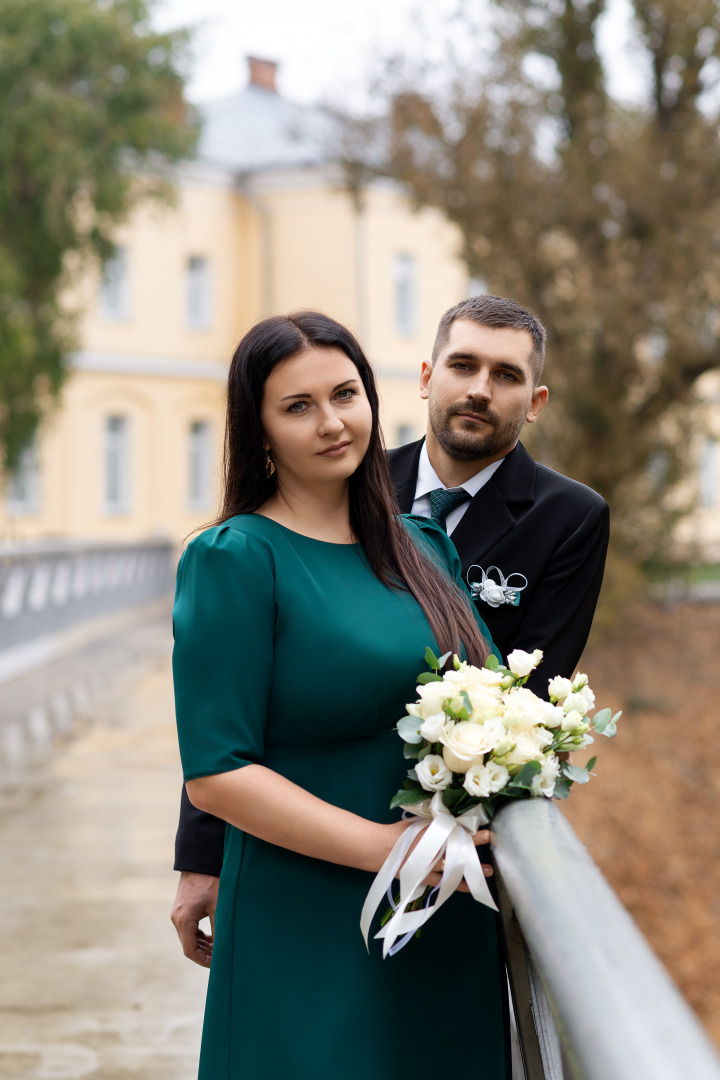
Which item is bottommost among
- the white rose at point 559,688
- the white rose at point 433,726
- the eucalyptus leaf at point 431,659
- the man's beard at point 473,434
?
the white rose at point 433,726

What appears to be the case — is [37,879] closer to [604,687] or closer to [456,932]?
[456,932]

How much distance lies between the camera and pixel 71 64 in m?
15.1

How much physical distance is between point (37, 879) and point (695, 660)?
1487cm

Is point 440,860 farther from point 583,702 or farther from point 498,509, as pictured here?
point 498,509

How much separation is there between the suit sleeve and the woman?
296 mm

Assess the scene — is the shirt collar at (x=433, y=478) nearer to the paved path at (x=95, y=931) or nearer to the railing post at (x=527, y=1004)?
the railing post at (x=527, y=1004)

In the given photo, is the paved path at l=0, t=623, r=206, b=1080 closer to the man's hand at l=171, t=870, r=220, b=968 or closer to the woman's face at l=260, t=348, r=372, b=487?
the man's hand at l=171, t=870, r=220, b=968

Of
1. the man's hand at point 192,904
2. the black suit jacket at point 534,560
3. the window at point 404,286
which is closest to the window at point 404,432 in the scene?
the window at point 404,286

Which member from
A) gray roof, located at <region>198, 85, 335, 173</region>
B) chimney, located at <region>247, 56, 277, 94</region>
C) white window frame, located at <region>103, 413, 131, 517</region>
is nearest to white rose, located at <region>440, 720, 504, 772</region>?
gray roof, located at <region>198, 85, 335, 173</region>

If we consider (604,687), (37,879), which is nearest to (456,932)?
(37,879)

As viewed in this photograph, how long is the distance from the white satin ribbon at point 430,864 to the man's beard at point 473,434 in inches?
34.4

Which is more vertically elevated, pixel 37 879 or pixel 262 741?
pixel 262 741

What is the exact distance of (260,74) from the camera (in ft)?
123

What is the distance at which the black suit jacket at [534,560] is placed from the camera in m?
2.32
